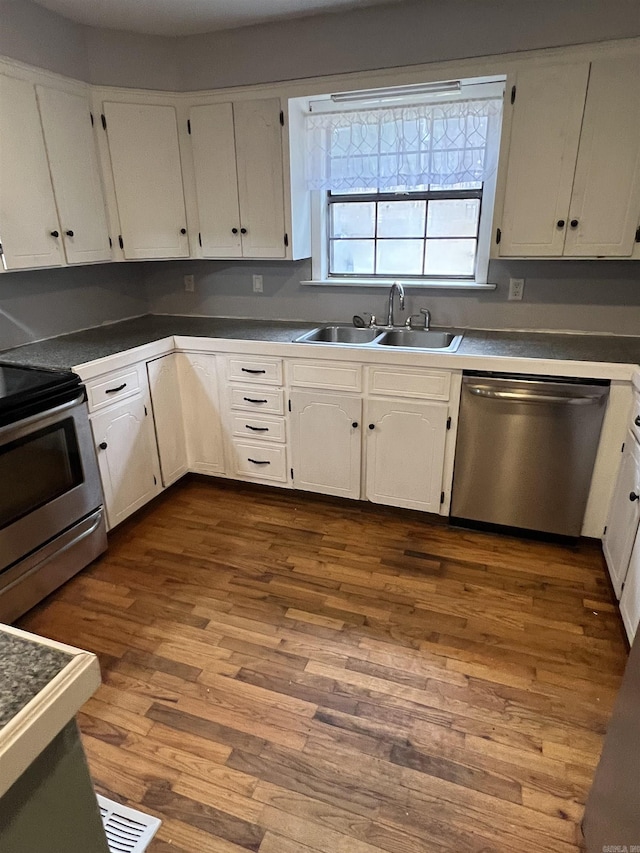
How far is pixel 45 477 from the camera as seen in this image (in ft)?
7.00

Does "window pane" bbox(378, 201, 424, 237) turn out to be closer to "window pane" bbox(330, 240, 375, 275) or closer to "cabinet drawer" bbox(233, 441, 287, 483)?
"window pane" bbox(330, 240, 375, 275)

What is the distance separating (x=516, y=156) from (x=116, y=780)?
2.92 m

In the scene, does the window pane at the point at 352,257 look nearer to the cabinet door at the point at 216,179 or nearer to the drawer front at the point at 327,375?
the cabinet door at the point at 216,179

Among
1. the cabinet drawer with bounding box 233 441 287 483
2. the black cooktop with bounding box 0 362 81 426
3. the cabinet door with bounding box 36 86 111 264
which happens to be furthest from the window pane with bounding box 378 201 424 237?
the black cooktop with bounding box 0 362 81 426

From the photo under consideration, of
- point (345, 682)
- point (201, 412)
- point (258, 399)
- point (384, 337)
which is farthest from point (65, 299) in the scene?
point (345, 682)

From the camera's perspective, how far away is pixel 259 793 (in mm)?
1511

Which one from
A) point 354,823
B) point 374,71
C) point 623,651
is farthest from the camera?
point 374,71

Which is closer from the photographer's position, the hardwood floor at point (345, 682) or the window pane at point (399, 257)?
the hardwood floor at point (345, 682)

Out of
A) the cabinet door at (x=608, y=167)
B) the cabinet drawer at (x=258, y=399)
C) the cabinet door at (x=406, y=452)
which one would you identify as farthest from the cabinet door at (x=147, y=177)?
the cabinet door at (x=608, y=167)

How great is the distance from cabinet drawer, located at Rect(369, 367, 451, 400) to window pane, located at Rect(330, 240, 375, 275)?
0.91m

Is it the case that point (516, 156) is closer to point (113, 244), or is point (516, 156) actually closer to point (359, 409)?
point (359, 409)

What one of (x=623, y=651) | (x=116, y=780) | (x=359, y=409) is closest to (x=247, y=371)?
(x=359, y=409)

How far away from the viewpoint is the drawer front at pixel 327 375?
8.75 feet

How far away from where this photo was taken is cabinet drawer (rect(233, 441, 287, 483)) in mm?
2994
